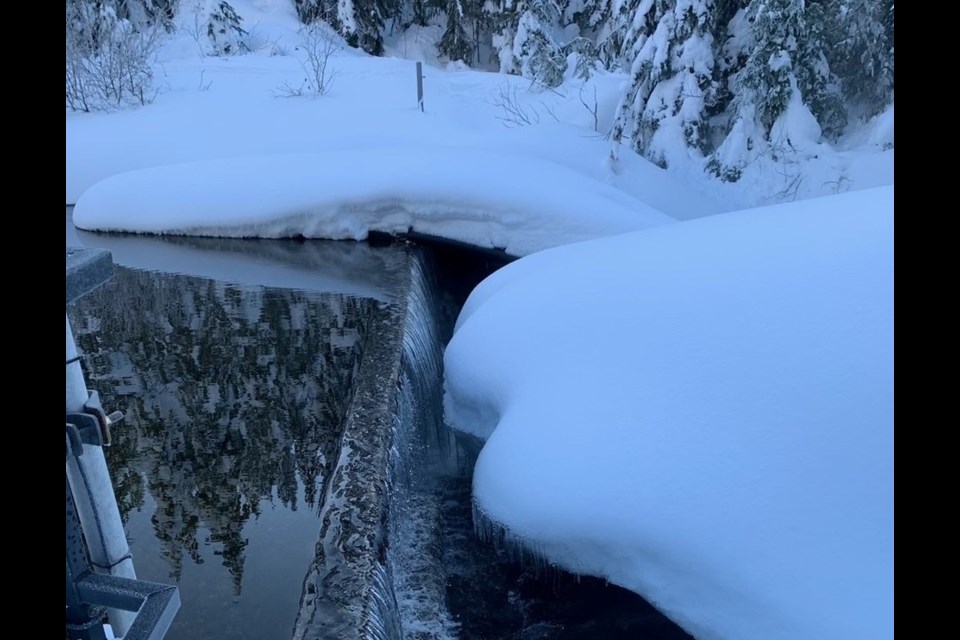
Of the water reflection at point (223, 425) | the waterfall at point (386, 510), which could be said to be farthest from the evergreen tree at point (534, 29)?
the waterfall at point (386, 510)

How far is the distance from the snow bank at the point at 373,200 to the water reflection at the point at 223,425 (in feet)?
4.86

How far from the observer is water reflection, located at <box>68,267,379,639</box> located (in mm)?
3121

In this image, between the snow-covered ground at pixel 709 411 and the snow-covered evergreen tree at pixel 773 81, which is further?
the snow-covered evergreen tree at pixel 773 81

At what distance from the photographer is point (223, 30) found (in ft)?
56.2

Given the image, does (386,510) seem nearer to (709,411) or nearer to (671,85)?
(709,411)

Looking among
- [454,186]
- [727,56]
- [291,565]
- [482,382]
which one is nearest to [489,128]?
[727,56]

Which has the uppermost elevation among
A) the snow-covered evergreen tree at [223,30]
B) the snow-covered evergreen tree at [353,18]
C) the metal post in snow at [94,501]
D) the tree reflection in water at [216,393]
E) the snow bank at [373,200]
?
the snow-covered evergreen tree at [353,18]

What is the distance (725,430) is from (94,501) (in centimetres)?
199

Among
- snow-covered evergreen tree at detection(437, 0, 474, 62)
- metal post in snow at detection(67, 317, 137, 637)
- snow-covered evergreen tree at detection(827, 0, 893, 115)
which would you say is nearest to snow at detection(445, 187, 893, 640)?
metal post in snow at detection(67, 317, 137, 637)

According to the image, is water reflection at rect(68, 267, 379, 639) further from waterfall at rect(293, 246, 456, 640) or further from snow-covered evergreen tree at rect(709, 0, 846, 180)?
snow-covered evergreen tree at rect(709, 0, 846, 180)

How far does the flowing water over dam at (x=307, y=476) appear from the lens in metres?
2.86

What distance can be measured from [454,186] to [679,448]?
5152 mm

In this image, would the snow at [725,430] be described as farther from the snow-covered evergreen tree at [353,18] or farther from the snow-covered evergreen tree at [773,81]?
the snow-covered evergreen tree at [353,18]

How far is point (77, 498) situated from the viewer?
4.99 feet
